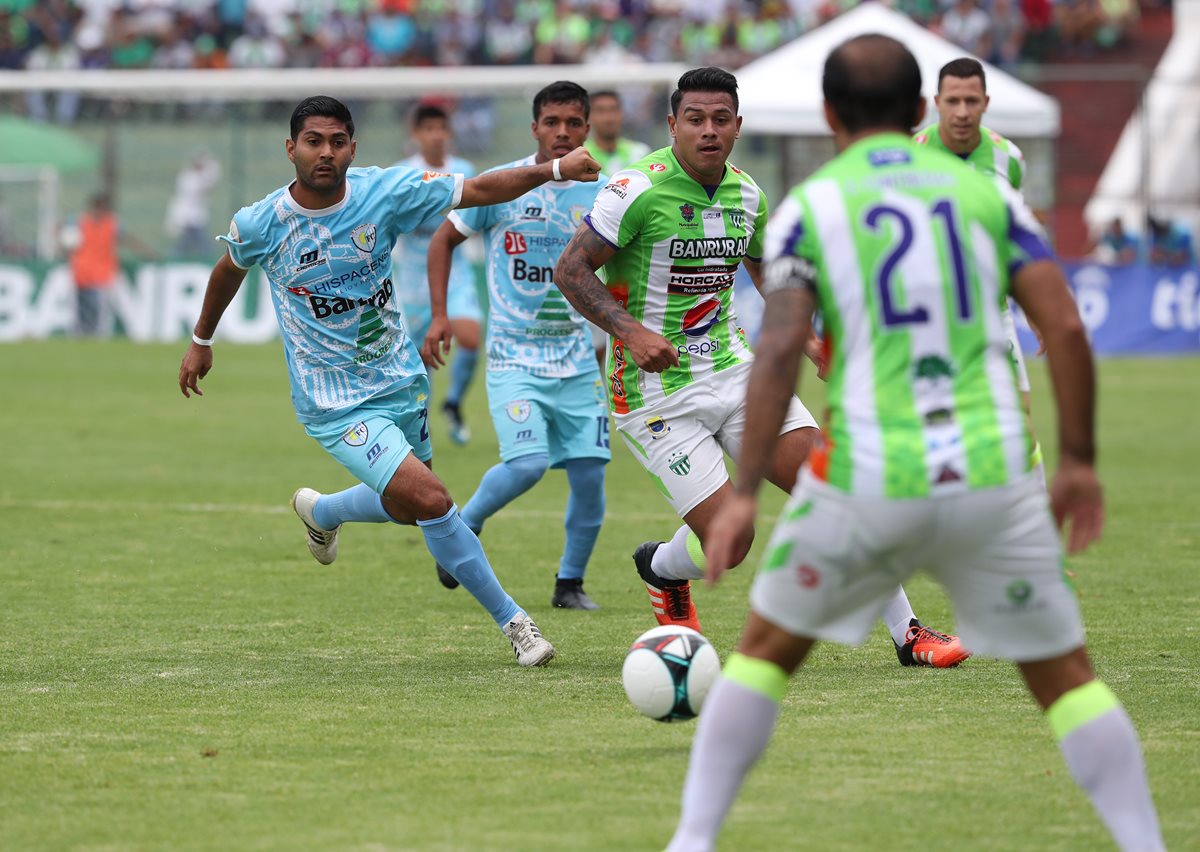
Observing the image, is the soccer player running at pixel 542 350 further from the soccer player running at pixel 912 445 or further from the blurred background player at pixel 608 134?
the soccer player running at pixel 912 445

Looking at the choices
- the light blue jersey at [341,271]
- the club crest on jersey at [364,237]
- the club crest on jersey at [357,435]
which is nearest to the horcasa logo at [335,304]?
the light blue jersey at [341,271]

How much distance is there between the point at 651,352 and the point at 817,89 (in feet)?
67.7

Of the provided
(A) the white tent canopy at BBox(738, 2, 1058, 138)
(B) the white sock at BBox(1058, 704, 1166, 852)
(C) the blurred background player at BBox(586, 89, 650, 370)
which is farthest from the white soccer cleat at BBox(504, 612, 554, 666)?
(A) the white tent canopy at BBox(738, 2, 1058, 138)

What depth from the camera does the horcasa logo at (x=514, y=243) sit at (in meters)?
9.73

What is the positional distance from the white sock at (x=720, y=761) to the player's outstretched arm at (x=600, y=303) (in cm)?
254

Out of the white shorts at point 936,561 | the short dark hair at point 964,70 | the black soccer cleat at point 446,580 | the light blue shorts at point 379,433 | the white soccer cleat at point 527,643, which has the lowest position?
the black soccer cleat at point 446,580

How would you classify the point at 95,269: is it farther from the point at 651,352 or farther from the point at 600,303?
the point at 651,352

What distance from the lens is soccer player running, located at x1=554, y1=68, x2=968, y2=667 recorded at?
731 cm

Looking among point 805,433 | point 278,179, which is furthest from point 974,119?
point 278,179

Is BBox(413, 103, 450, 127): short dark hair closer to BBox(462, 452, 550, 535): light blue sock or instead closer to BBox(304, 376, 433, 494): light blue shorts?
BBox(462, 452, 550, 535): light blue sock

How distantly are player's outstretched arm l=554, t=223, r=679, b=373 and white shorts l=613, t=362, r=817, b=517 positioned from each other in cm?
23

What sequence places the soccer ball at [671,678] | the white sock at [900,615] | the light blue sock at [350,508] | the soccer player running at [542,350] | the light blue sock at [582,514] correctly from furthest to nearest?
1. the soccer player running at [542,350]
2. the light blue sock at [582,514]
3. the light blue sock at [350,508]
4. the white sock at [900,615]
5. the soccer ball at [671,678]

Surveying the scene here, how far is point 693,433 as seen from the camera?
741 centimetres

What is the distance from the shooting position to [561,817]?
525cm
